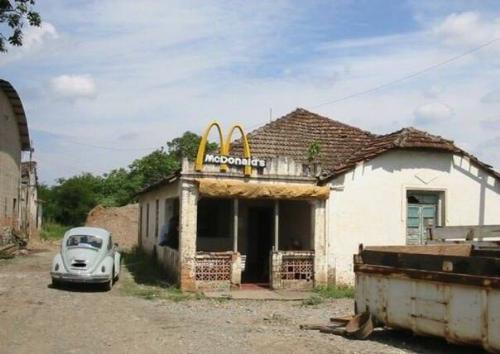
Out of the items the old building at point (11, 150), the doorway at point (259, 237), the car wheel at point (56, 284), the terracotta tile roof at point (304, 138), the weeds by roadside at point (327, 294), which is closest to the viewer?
the weeds by roadside at point (327, 294)

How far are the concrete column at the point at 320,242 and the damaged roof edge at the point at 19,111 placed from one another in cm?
1911

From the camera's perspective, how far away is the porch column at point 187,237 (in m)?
16.9

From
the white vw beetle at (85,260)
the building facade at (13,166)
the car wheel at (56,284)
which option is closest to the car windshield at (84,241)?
the white vw beetle at (85,260)

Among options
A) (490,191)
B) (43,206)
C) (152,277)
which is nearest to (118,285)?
(152,277)

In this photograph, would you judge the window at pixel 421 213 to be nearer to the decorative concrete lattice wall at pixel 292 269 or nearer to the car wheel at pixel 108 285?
the decorative concrete lattice wall at pixel 292 269

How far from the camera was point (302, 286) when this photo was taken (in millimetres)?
17906

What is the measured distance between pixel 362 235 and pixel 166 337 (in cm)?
917

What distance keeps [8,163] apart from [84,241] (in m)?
15.4

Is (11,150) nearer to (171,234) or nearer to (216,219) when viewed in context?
(216,219)

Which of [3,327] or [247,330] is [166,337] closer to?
[247,330]

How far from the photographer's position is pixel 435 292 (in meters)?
9.38

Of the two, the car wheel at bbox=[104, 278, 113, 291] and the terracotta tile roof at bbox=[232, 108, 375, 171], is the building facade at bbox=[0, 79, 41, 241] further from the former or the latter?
the car wheel at bbox=[104, 278, 113, 291]

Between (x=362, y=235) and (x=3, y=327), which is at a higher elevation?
(x=362, y=235)

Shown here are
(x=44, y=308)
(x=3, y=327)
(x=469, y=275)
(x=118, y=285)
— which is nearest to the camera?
(x=469, y=275)
